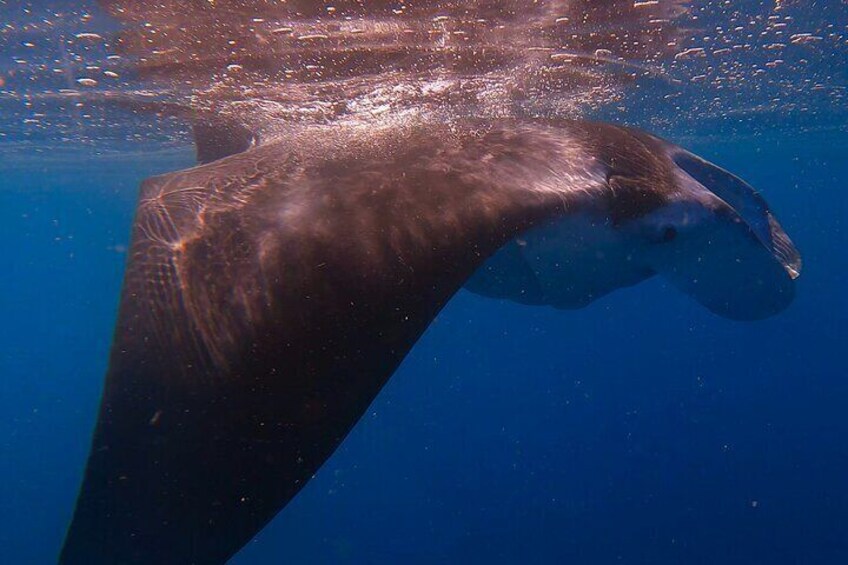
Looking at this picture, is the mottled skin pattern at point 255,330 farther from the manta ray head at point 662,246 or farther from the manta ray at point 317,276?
the manta ray head at point 662,246

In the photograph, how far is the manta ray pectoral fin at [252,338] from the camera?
81.0 inches

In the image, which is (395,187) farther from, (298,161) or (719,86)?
(719,86)

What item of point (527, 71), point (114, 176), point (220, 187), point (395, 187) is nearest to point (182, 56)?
point (527, 71)

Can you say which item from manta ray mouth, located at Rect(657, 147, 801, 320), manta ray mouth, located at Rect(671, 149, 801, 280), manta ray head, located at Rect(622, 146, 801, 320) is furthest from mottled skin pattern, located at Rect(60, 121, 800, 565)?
manta ray mouth, located at Rect(671, 149, 801, 280)

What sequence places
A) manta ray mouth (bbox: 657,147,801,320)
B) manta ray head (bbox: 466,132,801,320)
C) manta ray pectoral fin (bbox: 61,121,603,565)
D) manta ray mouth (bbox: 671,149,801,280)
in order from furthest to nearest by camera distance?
manta ray mouth (bbox: 671,149,801,280), manta ray mouth (bbox: 657,147,801,320), manta ray head (bbox: 466,132,801,320), manta ray pectoral fin (bbox: 61,121,603,565)

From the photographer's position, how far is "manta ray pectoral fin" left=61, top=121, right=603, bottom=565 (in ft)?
6.75

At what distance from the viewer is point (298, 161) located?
3.83 meters

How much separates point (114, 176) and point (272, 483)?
32822 mm

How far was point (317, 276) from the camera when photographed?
2.44m

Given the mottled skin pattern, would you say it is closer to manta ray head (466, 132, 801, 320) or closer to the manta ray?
the manta ray

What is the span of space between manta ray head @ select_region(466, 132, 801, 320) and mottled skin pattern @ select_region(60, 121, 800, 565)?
1166mm

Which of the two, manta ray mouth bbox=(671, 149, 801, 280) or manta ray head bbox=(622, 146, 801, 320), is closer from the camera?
manta ray head bbox=(622, 146, 801, 320)

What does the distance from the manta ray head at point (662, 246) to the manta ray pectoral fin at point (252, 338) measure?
135 cm

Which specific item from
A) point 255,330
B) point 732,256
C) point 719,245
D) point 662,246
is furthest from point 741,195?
point 255,330
